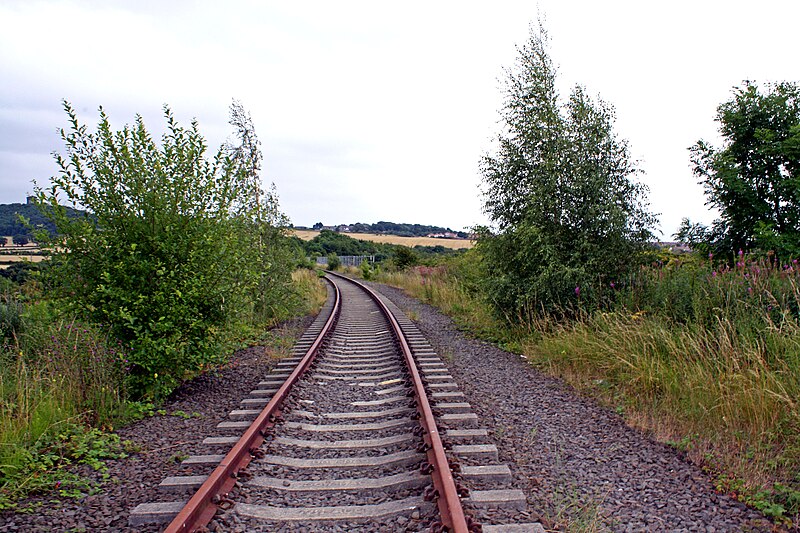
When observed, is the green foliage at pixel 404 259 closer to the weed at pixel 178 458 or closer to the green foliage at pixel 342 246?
the weed at pixel 178 458

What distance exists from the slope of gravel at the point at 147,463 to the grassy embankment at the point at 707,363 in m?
4.24

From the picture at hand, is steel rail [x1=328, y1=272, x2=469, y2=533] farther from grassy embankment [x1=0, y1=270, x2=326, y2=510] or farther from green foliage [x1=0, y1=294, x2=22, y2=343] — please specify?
green foliage [x1=0, y1=294, x2=22, y2=343]

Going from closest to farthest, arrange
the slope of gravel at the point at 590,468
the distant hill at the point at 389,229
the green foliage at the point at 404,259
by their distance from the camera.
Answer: the slope of gravel at the point at 590,468, the green foliage at the point at 404,259, the distant hill at the point at 389,229

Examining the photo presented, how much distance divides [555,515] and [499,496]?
1.21ft

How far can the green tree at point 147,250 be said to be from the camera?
6062mm

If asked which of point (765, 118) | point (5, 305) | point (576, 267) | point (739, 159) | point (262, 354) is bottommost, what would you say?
point (262, 354)

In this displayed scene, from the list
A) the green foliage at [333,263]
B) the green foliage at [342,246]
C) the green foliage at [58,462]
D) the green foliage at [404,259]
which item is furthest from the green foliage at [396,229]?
the green foliage at [58,462]

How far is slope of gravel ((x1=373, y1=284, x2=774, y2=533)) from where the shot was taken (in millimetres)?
3506

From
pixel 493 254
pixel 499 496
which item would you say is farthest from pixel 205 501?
pixel 493 254

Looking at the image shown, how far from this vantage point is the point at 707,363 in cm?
587

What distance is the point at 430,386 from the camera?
6684mm

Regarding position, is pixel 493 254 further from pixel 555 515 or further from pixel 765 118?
pixel 765 118

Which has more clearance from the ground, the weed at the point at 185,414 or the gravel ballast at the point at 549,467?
the gravel ballast at the point at 549,467

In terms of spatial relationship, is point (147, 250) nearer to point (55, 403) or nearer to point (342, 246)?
point (55, 403)
